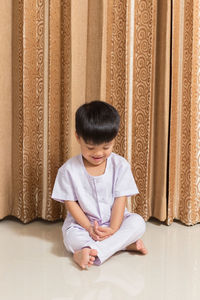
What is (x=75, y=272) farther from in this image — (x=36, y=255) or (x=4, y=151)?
(x=4, y=151)

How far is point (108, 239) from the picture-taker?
4.59 ft

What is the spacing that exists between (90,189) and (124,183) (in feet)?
0.43

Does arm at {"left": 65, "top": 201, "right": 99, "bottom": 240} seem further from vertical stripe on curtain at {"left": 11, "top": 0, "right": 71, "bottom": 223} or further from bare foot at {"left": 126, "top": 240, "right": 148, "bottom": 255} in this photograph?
vertical stripe on curtain at {"left": 11, "top": 0, "right": 71, "bottom": 223}

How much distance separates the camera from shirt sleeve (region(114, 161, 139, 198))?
1.53m

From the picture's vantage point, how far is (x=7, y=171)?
177 cm

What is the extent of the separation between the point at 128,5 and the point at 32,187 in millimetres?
874

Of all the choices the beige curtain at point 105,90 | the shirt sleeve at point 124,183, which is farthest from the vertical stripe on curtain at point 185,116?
the shirt sleeve at point 124,183

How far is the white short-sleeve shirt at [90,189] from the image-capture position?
1509 millimetres

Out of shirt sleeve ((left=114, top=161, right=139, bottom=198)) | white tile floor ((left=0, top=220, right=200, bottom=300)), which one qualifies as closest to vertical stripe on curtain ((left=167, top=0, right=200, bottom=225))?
white tile floor ((left=0, top=220, right=200, bottom=300))

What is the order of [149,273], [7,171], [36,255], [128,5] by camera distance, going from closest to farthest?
[149,273], [36,255], [128,5], [7,171]

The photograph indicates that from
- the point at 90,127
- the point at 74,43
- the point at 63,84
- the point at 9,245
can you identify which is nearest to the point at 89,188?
the point at 90,127

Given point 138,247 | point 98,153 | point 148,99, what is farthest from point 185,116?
point 138,247

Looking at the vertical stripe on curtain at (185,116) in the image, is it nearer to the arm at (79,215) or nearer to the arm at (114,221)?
the arm at (114,221)

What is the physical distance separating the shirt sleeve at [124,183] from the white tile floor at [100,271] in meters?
0.22
